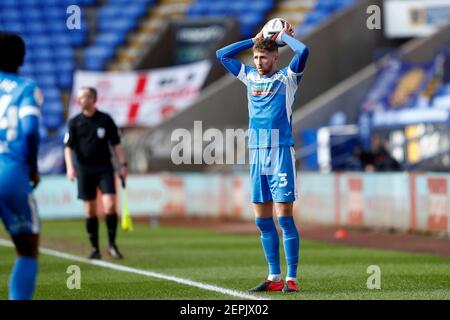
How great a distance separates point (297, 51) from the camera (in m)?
9.70

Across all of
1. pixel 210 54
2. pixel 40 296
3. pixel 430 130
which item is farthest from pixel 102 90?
pixel 40 296

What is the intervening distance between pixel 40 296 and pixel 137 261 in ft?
12.7

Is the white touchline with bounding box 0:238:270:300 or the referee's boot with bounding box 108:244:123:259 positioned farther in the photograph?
the referee's boot with bounding box 108:244:123:259

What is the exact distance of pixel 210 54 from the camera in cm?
3269

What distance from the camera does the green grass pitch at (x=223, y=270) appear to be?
998 cm

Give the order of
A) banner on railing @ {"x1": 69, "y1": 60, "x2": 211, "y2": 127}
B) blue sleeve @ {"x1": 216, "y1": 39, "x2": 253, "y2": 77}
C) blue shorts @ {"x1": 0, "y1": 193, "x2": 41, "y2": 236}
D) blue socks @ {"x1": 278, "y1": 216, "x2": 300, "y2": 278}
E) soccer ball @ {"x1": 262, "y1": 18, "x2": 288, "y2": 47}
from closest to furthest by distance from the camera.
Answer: blue shorts @ {"x1": 0, "y1": 193, "x2": 41, "y2": 236} → blue socks @ {"x1": 278, "y1": 216, "x2": 300, "y2": 278} → soccer ball @ {"x1": 262, "y1": 18, "x2": 288, "y2": 47} → blue sleeve @ {"x1": 216, "y1": 39, "x2": 253, "y2": 77} → banner on railing @ {"x1": 69, "y1": 60, "x2": 211, "y2": 127}

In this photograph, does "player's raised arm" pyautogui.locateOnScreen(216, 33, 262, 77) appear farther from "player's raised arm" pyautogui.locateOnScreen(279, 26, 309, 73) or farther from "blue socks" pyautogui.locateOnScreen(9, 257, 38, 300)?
"blue socks" pyautogui.locateOnScreen(9, 257, 38, 300)

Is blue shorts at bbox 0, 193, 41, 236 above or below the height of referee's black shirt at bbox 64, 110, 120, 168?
below

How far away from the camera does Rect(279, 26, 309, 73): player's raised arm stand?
9695mm

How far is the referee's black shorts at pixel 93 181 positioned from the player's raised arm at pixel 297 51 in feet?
16.8

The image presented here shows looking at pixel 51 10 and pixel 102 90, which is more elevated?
pixel 51 10

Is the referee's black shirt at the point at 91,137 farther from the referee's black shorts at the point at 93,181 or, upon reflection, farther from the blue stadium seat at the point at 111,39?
the blue stadium seat at the point at 111,39

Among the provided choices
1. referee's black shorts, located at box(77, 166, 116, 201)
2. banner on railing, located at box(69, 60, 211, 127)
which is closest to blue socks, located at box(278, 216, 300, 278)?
referee's black shorts, located at box(77, 166, 116, 201)
